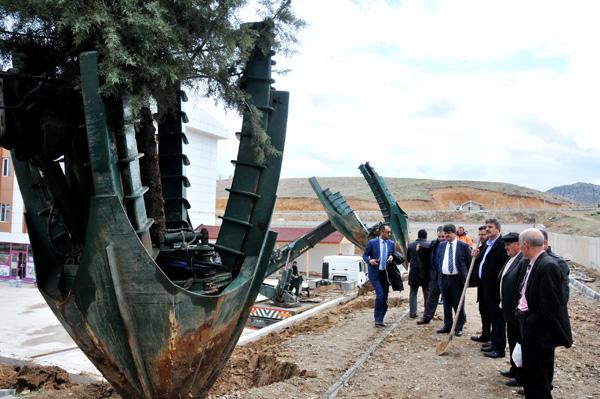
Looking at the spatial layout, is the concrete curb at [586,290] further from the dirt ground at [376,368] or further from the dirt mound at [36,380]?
the dirt mound at [36,380]

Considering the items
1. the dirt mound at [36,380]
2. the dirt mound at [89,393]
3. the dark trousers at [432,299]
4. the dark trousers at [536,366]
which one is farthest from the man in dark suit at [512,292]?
the dirt mound at [36,380]

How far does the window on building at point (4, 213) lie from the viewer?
1121 inches

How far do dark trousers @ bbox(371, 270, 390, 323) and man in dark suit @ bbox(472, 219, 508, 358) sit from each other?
6.25 feet

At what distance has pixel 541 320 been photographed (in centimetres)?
411

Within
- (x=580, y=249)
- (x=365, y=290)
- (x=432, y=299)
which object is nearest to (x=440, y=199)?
(x=580, y=249)

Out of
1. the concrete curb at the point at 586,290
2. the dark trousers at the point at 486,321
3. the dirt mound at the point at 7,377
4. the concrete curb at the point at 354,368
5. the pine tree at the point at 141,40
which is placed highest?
the pine tree at the point at 141,40

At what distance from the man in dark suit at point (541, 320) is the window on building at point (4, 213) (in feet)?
99.8

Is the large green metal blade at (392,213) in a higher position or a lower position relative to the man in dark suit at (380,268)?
higher

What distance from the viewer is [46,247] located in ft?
14.6

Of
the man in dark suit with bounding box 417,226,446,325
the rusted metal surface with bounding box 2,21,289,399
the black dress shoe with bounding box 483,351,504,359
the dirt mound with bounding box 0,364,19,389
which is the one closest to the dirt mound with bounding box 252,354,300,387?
the rusted metal surface with bounding box 2,21,289,399

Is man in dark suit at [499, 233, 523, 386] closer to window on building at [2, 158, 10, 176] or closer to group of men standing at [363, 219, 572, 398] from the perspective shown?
→ group of men standing at [363, 219, 572, 398]

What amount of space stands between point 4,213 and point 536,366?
30939 mm

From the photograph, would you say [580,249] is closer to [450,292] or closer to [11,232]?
[450,292]

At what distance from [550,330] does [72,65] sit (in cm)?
444
